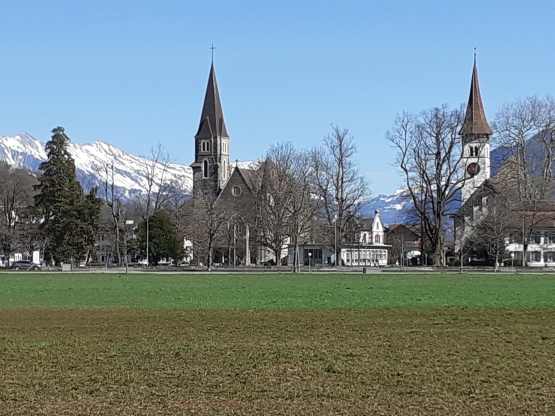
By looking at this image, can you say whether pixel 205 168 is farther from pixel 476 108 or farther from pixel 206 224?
pixel 206 224

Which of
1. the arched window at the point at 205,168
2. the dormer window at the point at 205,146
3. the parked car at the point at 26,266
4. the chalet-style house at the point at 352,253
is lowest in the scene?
the parked car at the point at 26,266

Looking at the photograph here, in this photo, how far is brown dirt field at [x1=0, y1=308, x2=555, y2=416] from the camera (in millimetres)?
12453

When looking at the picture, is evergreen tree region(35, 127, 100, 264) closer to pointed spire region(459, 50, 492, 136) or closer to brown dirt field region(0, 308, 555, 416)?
pointed spire region(459, 50, 492, 136)

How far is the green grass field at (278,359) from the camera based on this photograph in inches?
495

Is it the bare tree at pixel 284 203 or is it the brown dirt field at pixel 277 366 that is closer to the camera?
the brown dirt field at pixel 277 366

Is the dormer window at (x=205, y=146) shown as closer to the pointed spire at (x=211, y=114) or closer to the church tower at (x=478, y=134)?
the pointed spire at (x=211, y=114)

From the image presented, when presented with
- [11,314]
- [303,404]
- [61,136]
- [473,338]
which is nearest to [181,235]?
[61,136]

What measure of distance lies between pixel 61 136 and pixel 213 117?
51814 millimetres

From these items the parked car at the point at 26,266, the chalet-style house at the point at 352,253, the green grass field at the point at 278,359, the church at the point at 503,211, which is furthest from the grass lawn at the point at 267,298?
the chalet-style house at the point at 352,253

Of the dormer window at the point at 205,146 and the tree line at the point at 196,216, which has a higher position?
the dormer window at the point at 205,146

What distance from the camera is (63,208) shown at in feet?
312

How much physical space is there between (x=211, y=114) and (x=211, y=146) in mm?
5515

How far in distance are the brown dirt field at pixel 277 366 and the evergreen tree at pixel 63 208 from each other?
7107 cm

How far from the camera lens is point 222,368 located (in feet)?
51.2
